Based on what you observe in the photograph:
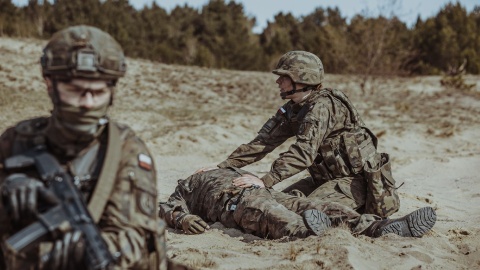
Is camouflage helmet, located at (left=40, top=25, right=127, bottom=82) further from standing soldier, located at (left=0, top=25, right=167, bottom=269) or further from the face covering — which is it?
the face covering

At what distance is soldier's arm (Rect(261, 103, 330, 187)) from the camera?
5473 mm

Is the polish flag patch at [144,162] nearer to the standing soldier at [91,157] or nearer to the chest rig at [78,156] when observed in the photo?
the standing soldier at [91,157]

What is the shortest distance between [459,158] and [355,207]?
4738 mm

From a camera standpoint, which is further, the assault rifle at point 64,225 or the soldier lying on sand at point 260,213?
the soldier lying on sand at point 260,213

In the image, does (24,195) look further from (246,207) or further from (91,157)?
(246,207)

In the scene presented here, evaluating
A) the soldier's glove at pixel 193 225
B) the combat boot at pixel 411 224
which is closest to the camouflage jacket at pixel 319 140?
the soldier's glove at pixel 193 225

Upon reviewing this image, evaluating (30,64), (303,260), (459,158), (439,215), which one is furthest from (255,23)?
(303,260)

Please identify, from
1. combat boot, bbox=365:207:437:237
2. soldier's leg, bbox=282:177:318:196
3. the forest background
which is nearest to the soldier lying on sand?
combat boot, bbox=365:207:437:237

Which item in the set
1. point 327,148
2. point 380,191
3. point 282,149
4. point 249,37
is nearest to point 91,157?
point 327,148

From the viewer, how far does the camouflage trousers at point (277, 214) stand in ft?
16.0

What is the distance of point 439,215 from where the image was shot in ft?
20.6

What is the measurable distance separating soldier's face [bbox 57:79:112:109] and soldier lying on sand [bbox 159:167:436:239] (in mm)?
2599

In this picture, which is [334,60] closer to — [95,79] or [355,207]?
[355,207]

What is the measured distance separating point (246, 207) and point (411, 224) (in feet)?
4.25
